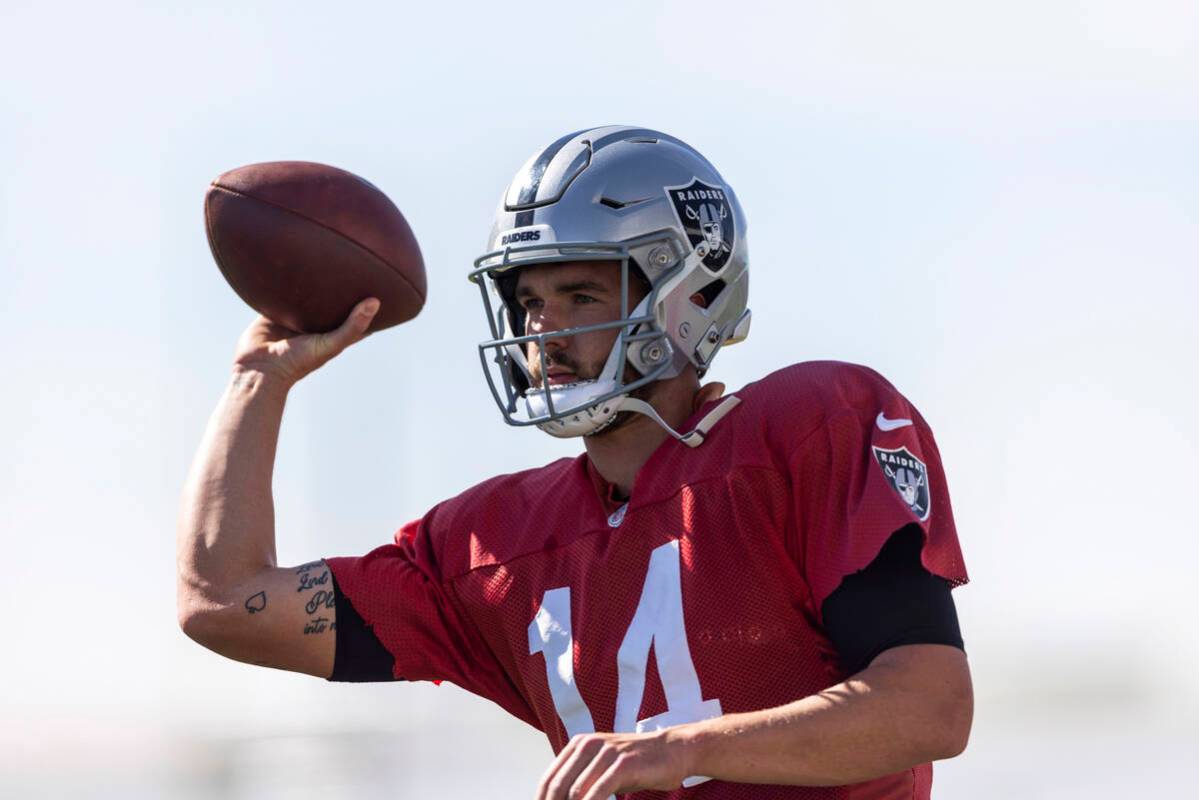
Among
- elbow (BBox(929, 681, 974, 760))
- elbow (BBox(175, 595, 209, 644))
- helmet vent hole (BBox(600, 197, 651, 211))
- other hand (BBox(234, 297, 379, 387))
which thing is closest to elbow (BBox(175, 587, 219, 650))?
elbow (BBox(175, 595, 209, 644))

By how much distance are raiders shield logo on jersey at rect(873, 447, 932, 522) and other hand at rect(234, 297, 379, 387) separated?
1191 mm

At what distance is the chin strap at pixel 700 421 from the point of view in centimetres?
333

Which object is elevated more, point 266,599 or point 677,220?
point 677,220

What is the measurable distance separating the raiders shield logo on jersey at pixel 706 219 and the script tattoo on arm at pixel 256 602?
109 centimetres

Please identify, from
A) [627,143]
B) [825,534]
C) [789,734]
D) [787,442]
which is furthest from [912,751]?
[627,143]

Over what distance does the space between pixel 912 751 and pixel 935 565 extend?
1.06 feet

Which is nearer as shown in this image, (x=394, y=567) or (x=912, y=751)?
(x=912, y=751)

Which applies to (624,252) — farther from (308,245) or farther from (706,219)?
Result: (308,245)

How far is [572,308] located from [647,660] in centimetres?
72

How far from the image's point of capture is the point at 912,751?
2783 millimetres

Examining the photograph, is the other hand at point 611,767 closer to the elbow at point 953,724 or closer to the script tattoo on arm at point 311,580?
the elbow at point 953,724

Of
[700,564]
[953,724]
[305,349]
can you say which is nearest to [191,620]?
[305,349]

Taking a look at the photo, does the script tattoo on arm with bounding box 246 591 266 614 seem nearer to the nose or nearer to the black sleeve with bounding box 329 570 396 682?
the black sleeve with bounding box 329 570 396 682

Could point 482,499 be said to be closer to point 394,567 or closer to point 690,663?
point 394,567
